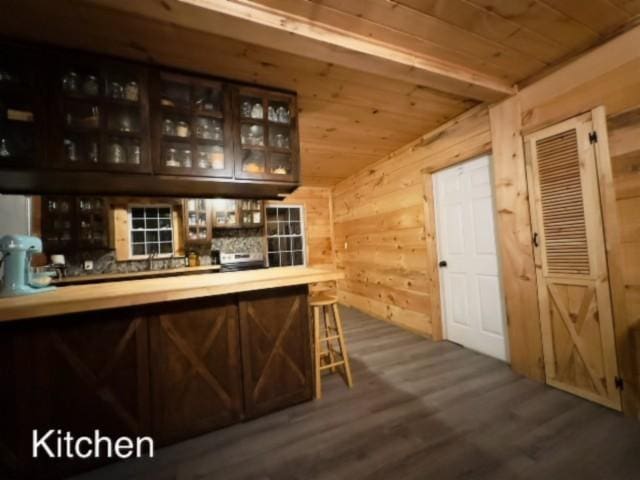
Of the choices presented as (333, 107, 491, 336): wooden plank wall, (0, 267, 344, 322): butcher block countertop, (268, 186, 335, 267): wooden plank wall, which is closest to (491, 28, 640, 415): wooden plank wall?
(333, 107, 491, 336): wooden plank wall

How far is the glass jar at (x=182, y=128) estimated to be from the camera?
194 centimetres

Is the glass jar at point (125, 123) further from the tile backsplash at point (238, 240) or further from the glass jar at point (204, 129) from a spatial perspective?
the tile backsplash at point (238, 240)

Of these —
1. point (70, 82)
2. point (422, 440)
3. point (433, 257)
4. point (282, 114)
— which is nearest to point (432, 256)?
point (433, 257)

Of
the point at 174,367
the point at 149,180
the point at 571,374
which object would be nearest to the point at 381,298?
the point at 571,374

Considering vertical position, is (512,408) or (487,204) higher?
(487,204)

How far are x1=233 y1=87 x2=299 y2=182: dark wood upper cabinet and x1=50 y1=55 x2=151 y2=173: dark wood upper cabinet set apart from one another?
2.07 feet

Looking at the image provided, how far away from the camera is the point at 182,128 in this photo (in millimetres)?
1954

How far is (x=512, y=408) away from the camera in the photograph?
6.16 feet

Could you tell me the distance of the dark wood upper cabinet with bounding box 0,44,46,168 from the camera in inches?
59.9

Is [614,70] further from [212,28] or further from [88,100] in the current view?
[88,100]

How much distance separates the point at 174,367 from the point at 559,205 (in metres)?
2.99

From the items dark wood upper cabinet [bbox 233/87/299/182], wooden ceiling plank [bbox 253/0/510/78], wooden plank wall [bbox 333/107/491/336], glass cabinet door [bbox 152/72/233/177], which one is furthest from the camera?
wooden plank wall [bbox 333/107/491/336]

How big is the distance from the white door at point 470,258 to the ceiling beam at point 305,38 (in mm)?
1047

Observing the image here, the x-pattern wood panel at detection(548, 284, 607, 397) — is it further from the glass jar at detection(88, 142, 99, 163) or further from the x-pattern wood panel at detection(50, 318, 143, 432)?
the glass jar at detection(88, 142, 99, 163)
